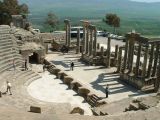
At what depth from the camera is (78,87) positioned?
89.4ft

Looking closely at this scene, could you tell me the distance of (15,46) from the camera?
34.0 metres

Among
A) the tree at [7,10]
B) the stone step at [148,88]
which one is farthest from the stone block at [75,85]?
the tree at [7,10]

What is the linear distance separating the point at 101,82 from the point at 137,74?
11.0ft

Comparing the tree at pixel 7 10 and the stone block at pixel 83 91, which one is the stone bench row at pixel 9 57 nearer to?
the stone block at pixel 83 91

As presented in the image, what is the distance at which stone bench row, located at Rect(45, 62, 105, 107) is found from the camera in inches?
987

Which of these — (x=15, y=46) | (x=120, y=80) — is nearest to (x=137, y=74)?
(x=120, y=80)

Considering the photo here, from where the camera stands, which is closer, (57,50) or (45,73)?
(45,73)

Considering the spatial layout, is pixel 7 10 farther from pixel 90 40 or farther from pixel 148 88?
pixel 148 88

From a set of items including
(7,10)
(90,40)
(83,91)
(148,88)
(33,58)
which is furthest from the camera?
(7,10)

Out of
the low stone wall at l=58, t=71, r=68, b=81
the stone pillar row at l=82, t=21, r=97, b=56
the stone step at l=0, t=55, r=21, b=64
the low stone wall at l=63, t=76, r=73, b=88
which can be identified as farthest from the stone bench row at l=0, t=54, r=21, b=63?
the stone pillar row at l=82, t=21, r=97, b=56

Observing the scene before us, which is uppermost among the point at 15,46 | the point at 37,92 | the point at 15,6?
the point at 15,6

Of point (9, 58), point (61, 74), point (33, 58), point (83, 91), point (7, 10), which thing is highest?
point (7, 10)

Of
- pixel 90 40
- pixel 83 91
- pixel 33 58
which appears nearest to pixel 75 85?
pixel 83 91

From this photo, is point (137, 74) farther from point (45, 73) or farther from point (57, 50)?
point (57, 50)
